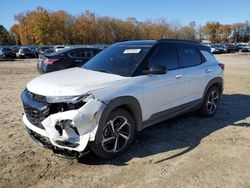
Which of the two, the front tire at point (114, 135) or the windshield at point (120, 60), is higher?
the windshield at point (120, 60)

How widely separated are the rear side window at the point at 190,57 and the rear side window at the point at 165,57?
265 mm

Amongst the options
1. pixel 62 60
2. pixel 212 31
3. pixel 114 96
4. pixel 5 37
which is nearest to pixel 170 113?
pixel 114 96

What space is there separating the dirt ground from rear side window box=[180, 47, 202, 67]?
4.25 ft

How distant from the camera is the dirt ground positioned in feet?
12.7

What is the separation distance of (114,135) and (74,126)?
0.77 meters

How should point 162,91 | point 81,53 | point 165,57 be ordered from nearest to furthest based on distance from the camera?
point 162,91
point 165,57
point 81,53

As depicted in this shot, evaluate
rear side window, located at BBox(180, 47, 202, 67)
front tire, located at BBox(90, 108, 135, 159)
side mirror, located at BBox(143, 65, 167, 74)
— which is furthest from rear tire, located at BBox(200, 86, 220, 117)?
front tire, located at BBox(90, 108, 135, 159)

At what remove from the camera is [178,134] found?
564 cm

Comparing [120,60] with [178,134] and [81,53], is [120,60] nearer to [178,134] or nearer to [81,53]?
[178,134]

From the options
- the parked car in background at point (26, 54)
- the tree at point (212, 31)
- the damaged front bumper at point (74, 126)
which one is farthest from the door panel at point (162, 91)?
the tree at point (212, 31)

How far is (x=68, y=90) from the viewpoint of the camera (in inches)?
157

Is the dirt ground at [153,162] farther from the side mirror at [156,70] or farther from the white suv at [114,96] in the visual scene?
the side mirror at [156,70]

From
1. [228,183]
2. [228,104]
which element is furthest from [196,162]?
[228,104]

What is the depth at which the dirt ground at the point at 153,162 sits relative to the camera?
12.7ft
